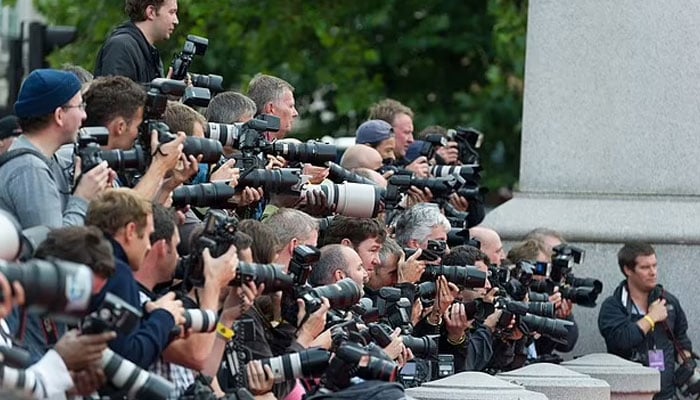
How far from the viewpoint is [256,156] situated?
1027 centimetres

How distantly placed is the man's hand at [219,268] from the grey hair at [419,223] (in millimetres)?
4056

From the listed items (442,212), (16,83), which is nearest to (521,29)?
(16,83)

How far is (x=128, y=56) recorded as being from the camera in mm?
10844

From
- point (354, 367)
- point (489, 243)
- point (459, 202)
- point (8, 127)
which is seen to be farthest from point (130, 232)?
point (459, 202)

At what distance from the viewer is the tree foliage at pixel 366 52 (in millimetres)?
22484

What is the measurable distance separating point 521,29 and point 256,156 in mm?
11974

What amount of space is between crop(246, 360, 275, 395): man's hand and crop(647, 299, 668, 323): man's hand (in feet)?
19.5

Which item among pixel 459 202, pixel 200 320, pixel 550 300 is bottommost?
pixel 550 300

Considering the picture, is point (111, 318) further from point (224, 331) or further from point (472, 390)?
point (472, 390)

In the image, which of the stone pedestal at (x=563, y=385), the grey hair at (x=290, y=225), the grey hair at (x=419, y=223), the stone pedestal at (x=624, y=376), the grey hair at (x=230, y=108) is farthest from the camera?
the stone pedestal at (x=624, y=376)

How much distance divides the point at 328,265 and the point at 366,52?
43.1 ft

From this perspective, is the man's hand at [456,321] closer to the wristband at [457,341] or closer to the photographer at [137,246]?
the wristband at [457,341]

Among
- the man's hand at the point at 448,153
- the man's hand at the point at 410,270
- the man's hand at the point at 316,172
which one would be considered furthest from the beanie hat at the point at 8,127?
the man's hand at the point at 448,153

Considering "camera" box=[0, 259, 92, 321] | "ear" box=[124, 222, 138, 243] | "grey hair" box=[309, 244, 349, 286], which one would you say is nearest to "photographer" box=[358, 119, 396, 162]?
"grey hair" box=[309, 244, 349, 286]
